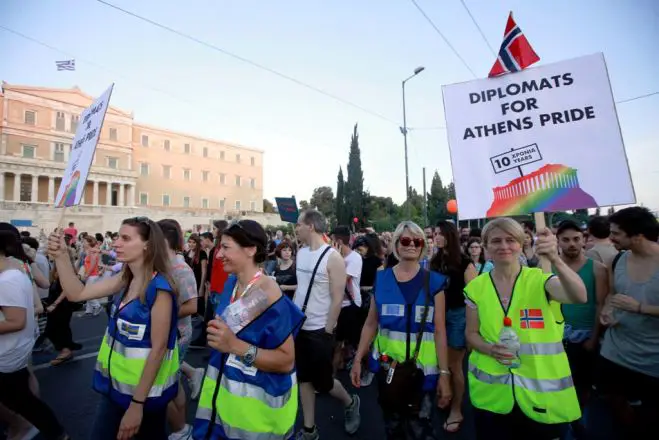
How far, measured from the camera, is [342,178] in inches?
1970

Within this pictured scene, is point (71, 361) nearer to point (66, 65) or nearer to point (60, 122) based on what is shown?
point (66, 65)

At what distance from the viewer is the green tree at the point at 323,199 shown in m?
73.5

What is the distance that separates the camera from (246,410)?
2.01 m

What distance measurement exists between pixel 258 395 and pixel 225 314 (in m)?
0.46

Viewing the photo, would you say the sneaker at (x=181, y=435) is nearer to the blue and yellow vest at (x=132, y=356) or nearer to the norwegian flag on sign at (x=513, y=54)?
the blue and yellow vest at (x=132, y=356)

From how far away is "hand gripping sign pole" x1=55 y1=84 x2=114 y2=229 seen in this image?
340cm

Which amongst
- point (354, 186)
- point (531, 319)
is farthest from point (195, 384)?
point (354, 186)

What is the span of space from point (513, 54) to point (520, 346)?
2.04 metres

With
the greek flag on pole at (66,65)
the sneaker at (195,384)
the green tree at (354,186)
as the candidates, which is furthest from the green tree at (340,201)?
the sneaker at (195,384)

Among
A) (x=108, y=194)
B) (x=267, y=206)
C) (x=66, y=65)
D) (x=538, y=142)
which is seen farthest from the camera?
(x=267, y=206)

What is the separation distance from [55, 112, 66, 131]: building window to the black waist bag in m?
66.1

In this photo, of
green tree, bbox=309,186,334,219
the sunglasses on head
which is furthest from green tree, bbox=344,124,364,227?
the sunglasses on head

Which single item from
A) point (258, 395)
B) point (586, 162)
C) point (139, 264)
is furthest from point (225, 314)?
point (586, 162)

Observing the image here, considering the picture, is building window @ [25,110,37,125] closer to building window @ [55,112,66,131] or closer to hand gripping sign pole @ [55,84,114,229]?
building window @ [55,112,66,131]
